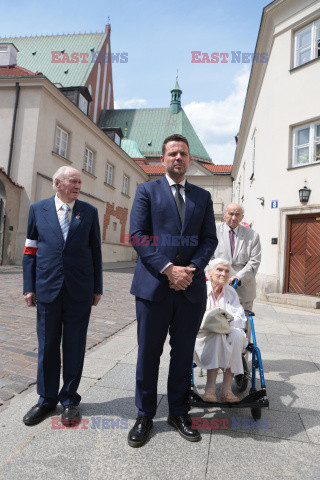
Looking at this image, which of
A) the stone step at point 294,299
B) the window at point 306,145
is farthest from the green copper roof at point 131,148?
the stone step at point 294,299

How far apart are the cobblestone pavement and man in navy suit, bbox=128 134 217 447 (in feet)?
4.29

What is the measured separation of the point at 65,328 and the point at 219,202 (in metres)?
28.4

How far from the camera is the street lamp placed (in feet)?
33.2

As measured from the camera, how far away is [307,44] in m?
10.7

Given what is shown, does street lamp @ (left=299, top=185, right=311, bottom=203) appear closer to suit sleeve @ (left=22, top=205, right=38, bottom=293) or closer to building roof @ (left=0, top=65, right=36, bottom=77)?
suit sleeve @ (left=22, top=205, right=38, bottom=293)

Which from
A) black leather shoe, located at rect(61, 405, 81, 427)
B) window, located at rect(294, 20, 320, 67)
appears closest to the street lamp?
window, located at rect(294, 20, 320, 67)

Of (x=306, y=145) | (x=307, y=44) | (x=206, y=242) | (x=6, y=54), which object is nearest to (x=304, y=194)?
(x=306, y=145)

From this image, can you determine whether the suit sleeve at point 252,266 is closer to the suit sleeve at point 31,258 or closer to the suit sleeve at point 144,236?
the suit sleeve at point 144,236

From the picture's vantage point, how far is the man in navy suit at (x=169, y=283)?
2354 mm

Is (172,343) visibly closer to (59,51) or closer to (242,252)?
(242,252)

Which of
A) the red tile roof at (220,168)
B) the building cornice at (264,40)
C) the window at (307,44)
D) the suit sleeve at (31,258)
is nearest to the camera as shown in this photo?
the suit sleeve at (31,258)

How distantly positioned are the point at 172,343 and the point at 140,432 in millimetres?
612

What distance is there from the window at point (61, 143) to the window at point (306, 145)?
11.0 meters

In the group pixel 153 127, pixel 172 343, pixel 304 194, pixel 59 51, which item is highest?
pixel 59 51
